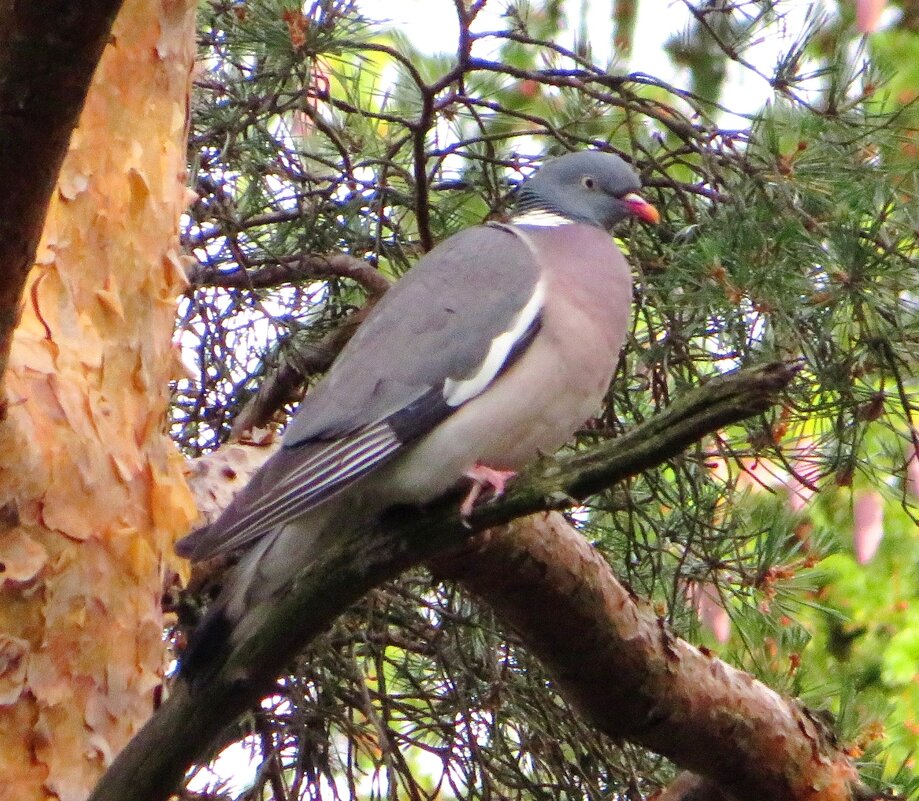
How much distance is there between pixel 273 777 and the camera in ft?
8.46

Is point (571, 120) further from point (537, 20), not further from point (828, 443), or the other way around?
point (828, 443)

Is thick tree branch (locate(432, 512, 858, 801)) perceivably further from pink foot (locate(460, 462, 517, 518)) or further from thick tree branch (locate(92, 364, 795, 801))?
thick tree branch (locate(92, 364, 795, 801))

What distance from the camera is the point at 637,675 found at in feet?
7.30

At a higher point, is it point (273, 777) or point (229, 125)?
point (229, 125)

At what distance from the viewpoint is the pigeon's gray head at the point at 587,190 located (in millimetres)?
2701

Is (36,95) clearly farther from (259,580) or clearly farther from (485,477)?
(485,477)

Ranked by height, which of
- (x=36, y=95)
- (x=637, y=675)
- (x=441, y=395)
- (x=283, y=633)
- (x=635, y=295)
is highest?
(x=635, y=295)

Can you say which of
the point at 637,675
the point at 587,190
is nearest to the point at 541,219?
the point at 587,190

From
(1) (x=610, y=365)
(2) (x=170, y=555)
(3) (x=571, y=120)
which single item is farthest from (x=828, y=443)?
(2) (x=170, y=555)

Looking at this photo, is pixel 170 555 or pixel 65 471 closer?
pixel 65 471

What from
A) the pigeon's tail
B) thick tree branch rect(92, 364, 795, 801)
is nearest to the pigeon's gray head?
the pigeon's tail

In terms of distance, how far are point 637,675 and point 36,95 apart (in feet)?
4.65

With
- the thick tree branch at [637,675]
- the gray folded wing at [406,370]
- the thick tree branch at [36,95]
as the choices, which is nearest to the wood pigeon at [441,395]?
the gray folded wing at [406,370]

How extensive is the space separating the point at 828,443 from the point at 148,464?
1372mm
